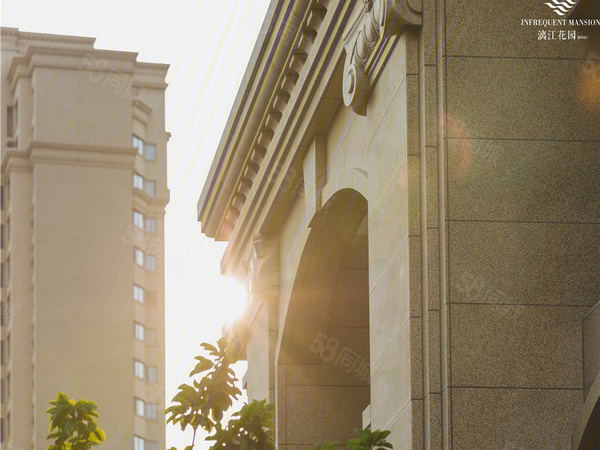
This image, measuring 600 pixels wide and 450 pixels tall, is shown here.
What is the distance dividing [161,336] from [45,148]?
53.0 feet

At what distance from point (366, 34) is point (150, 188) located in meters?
87.4

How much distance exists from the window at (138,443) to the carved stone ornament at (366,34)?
259 feet

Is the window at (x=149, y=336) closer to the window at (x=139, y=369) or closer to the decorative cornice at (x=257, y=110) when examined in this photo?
the window at (x=139, y=369)

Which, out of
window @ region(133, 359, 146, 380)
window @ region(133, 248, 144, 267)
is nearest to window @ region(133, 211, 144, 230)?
window @ region(133, 248, 144, 267)

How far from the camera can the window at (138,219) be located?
98312 millimetres

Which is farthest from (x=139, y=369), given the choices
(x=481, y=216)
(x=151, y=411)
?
(x=481, y=216)

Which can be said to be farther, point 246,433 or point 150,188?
point 150,188

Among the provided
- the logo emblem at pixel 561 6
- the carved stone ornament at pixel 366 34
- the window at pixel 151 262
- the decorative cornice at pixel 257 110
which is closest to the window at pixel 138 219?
the window at pixel 151 262

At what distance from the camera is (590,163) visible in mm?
13406

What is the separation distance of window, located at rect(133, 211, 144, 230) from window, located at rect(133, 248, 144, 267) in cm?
184

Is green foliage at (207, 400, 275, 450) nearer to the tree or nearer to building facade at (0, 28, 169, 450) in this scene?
the tree

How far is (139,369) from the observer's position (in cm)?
9544

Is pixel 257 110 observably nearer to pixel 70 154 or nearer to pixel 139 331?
pixel 70 154

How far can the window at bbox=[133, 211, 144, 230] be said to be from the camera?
98312mm
